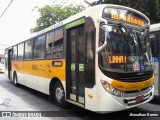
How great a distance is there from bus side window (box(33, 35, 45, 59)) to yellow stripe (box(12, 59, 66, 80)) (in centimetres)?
25

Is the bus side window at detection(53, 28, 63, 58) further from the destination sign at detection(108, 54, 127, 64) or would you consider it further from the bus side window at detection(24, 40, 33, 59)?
the bus side window at detection(24, 40, 33, 59)

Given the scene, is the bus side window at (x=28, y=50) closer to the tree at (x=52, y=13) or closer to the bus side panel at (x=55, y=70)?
the bus side panel at (x=55, y=70)

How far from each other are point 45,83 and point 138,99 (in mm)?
4100

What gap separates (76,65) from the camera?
682cm

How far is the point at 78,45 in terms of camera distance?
6762 mm

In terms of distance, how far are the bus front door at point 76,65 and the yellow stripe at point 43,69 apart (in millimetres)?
326

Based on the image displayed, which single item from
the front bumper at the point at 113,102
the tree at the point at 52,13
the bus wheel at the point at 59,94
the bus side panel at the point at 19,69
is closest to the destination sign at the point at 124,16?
the front bumper at the point at 113,102

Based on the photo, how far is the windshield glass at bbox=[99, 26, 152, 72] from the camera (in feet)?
18.4

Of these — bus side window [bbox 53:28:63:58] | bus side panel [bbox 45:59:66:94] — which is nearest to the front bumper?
bus side panel [bbox 45:59:66:94]

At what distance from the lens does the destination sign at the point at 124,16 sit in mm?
5890

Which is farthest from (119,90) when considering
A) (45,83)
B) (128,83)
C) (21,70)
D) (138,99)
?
(21,70)

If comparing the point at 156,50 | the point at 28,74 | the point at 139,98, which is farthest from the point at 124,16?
the point at 28,74

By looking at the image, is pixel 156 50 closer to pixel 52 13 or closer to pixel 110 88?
pixel 110 88

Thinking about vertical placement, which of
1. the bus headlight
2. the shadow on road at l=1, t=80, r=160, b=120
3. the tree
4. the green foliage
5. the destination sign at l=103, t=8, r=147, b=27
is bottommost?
the shadow on road at l=1, t=80, r=160, b=120
